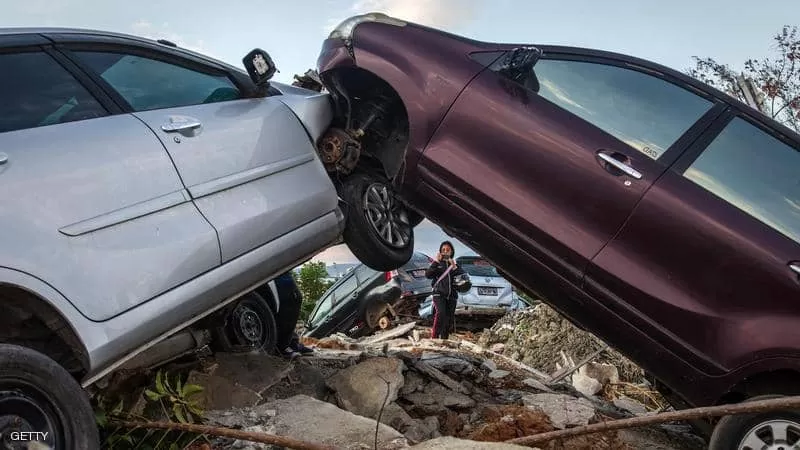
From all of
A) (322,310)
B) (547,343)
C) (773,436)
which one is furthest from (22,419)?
(322,310)

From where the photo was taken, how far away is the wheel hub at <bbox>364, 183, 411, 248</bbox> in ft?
14.5

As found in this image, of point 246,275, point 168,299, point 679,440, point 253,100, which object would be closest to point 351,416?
point 246,275

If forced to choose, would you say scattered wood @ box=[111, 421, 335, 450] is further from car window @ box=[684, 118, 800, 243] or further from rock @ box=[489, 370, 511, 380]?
rock @ box=[489, 370, 511, 380]

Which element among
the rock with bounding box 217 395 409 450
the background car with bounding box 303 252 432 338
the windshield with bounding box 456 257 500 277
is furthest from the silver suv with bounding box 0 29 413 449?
the windshield with bounding box 456 257 500 277

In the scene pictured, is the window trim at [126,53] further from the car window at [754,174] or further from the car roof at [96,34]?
the car window at [754,174]

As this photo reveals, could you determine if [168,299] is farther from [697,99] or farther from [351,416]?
[697,99]

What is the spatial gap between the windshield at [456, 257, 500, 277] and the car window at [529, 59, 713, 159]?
29.7 ft

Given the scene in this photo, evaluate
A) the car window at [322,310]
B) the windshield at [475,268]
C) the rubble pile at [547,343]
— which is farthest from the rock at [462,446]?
the windshield at [475,268]

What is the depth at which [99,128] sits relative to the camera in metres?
3.00

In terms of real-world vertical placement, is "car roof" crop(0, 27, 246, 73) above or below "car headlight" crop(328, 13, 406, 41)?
below

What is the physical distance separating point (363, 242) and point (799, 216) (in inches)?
88.8

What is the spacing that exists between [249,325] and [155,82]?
1987mm

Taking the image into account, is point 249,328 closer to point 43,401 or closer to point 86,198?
point 86,198

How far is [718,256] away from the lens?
346cm
